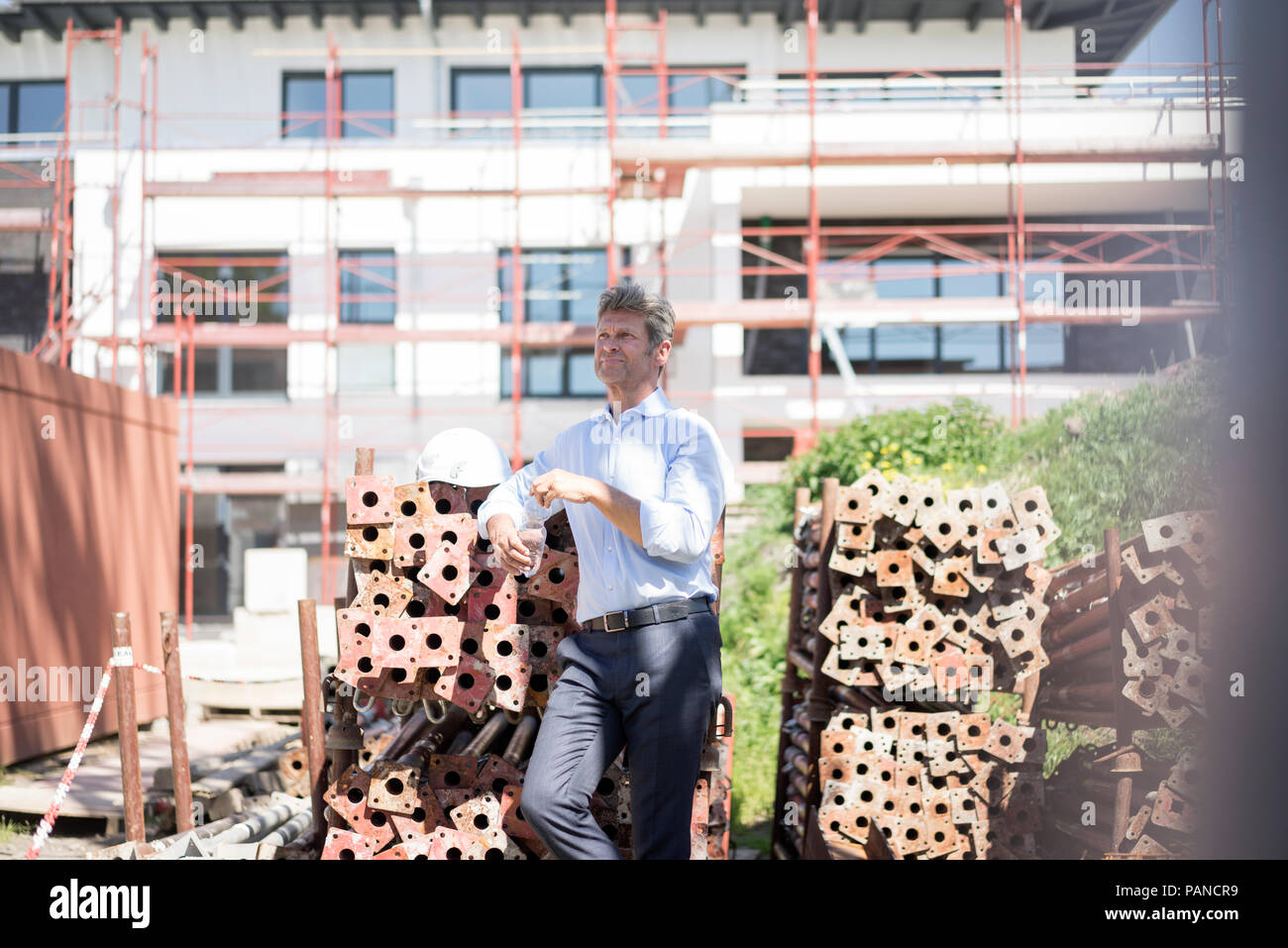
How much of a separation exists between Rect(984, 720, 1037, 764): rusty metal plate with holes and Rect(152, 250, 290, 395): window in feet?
50.3

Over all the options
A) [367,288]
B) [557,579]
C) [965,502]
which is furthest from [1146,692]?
[367,288]

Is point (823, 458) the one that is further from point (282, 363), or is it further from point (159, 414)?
point (282, 363)

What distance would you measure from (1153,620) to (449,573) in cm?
300

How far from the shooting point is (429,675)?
12.3 ft

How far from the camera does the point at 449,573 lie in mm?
3771

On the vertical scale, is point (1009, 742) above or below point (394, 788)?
below

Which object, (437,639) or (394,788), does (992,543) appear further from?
(394,788)

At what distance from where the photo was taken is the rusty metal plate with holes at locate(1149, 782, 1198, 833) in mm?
4496

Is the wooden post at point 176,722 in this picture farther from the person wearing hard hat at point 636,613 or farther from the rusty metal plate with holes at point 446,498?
the person wearing hard hat at point 636,613

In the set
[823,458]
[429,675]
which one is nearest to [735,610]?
[823,458]

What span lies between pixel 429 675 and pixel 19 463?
544cm

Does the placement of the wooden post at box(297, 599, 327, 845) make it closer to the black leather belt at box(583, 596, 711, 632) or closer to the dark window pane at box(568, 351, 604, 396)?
the black leather belt at box(583, 596, 711, 632)

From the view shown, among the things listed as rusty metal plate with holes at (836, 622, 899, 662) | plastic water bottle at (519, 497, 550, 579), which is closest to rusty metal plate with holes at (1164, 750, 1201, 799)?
rusty metal plate with holes at (836, 622, 899, 662)

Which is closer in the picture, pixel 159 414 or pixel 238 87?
pixel 159 414
